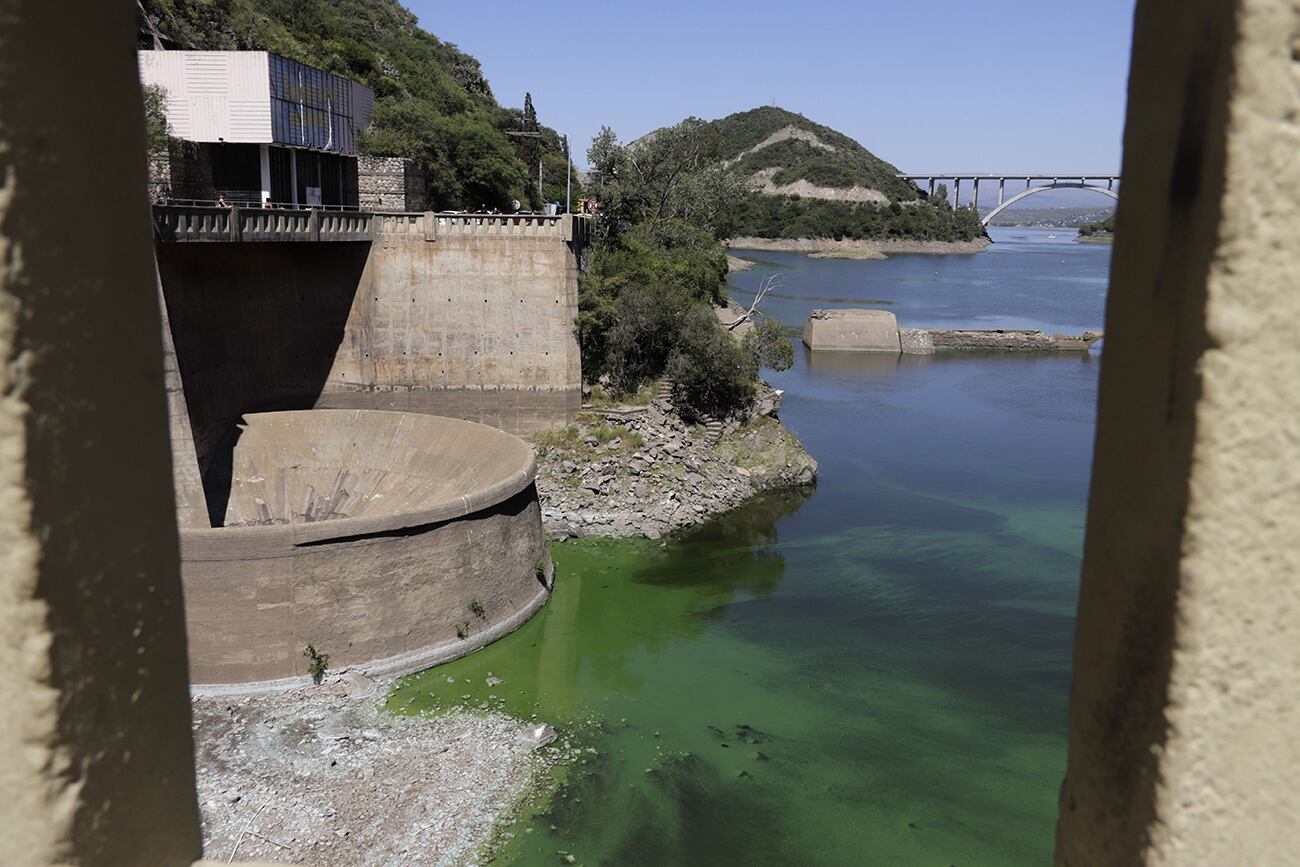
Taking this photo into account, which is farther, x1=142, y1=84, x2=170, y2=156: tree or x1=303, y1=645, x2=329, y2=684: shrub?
x1=142, y1=84, x2=170, y2=156: tree

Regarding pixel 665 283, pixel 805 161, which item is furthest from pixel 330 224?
pixel 805 161

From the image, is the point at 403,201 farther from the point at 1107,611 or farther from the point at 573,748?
the point at 1107,611

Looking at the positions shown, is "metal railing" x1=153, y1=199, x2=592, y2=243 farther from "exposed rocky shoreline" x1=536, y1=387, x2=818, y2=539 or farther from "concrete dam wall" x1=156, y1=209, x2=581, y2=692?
"exposed rocky shoreline" x1=536, y1=387, x2=818, y2=539

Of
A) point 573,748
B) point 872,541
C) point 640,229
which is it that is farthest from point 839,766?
point 640,229

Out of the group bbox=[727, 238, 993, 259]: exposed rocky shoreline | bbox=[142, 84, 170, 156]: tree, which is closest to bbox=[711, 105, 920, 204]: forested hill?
bbox=[727, 238, 993, 259]: exposed rocky shoreline

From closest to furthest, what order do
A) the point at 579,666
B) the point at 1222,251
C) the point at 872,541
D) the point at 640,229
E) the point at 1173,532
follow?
the point at 1222,251 < the point at 1173,532 < the point at 579,666 < the point at 872,541 < the point at 640,229

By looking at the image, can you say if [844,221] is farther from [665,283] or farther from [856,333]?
[665,283]

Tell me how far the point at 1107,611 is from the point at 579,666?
55.2 feet

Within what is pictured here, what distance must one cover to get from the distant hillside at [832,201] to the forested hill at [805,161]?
0.40ft

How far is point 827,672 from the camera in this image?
1798 cm

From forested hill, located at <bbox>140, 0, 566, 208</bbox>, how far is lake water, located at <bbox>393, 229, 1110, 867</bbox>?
1566 cm

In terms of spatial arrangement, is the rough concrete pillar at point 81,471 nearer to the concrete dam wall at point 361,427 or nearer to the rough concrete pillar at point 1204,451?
the rough concrete pillar at point 1204,451

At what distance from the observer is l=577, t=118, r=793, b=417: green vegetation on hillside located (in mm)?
27531

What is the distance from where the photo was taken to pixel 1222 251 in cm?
164
